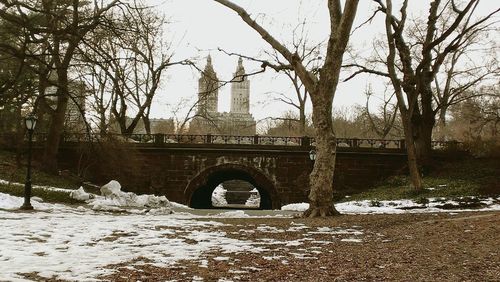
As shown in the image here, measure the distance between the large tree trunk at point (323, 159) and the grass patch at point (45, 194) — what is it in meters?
10.6

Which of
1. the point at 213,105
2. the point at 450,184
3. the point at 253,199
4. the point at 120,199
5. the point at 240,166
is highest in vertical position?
the point at 213,105

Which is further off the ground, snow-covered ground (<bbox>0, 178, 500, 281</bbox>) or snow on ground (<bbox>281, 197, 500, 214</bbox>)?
snow-covered ground (<bbox>0, 178, 500, 281</bbox>)

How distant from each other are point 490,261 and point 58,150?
27.9 m

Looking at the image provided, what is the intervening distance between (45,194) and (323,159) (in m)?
11.7

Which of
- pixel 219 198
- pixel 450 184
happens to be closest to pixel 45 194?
pixel 450 184

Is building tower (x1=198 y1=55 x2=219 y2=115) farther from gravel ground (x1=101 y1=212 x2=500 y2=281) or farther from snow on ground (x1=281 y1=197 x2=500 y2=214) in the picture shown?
snow on ground (x1=281 y1=197 x2=500 y2=214)

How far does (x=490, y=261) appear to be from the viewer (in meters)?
5.74

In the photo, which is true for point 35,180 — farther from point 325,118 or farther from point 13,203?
point 325,118

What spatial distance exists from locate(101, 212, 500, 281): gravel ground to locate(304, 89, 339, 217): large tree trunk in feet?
12.1

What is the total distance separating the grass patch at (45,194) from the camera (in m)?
17.3

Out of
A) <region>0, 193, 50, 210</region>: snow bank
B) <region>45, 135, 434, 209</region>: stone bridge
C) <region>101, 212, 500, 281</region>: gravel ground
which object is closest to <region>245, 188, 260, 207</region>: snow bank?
<region>45, 135, 434, 209</region>: stone bridge

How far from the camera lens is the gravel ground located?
16.9 ft

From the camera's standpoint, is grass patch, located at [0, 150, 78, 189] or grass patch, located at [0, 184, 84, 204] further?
grass patch, located at [0, 150, 78, 189]

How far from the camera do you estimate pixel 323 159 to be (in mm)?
12766
